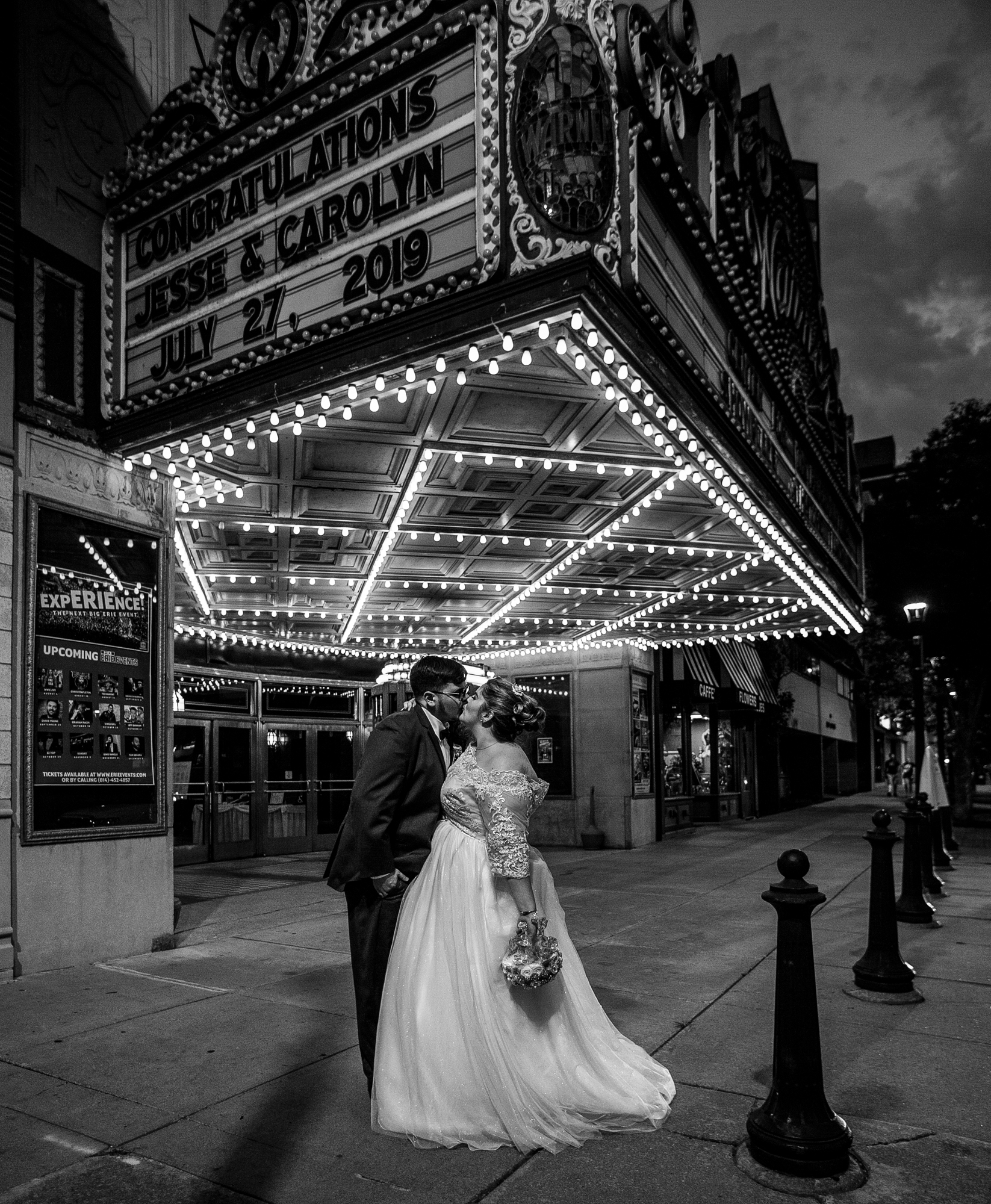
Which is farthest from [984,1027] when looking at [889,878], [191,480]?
[191,480]

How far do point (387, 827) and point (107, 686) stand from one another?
14.5 ft

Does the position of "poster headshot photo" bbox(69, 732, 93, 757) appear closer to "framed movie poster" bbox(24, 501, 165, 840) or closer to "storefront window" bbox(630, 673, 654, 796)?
"framed movie poster" bbox(24, 501, 165, 840)

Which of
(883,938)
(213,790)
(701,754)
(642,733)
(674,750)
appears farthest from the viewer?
(701,754)

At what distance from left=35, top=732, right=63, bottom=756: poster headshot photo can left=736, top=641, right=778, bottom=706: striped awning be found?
20367 mm

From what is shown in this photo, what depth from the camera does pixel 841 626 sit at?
1695 cm

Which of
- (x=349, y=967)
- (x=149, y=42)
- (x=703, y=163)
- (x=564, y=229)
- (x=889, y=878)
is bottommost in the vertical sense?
(x=349, y=967)

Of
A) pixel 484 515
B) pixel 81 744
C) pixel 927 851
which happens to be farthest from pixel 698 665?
pixel 81 744

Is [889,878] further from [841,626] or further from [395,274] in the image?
[841,626]

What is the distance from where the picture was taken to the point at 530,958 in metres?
3.67

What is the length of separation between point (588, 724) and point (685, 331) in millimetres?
10507

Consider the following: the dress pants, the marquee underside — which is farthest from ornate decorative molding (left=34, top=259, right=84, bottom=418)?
the dress pants

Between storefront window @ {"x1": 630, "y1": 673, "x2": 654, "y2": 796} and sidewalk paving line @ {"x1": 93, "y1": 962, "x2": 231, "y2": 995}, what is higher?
storefront window @ {"x1": 630, "y1": 673, "x2": 654, "y2": 796}

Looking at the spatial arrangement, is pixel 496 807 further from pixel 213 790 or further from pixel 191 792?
pixel 213 790

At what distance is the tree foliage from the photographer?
22.0 meters
